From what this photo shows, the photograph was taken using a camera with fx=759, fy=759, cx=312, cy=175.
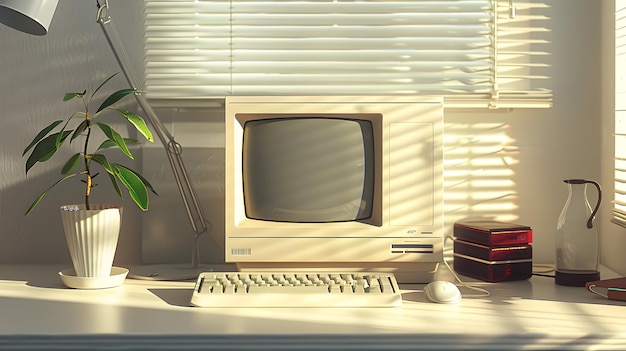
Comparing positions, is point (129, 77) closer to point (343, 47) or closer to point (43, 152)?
point (43, 152)

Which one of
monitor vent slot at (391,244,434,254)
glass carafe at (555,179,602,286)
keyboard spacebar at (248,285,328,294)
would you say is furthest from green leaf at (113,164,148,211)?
glass carafe at (555,179,602,286)

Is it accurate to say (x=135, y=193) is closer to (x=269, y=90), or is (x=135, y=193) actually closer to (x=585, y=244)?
(x=269, y=90)

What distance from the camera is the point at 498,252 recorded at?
5.46 ft

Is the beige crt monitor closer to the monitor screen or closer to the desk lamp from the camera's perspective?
the monitor screen

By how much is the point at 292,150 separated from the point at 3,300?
2.11 feet

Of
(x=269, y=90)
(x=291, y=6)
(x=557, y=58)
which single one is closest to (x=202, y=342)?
(x=269, y=90)

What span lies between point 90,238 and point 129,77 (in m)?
0.40

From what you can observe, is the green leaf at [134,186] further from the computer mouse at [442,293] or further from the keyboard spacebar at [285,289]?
the computer mouse at [442,293]

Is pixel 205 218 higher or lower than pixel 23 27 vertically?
lower

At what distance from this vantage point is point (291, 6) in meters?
1.93

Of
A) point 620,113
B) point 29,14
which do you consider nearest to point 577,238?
point 620,113

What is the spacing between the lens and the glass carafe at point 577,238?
1660mm

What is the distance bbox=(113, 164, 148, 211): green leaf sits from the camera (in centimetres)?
156

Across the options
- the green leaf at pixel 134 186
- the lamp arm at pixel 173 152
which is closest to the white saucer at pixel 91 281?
the green leaf at pixel 134 186
